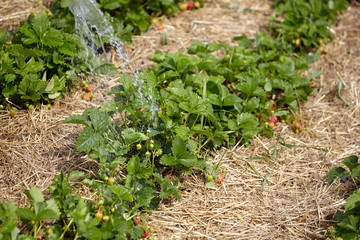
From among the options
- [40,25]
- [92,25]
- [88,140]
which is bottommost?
[88,140]

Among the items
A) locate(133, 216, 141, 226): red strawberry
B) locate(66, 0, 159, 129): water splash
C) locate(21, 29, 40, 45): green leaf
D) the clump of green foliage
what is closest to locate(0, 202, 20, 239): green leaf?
locate(133, 216, 141, 226): red strawberry

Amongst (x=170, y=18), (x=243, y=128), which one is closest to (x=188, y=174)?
(x=243, y=128)

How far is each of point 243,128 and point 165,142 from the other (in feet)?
2.02

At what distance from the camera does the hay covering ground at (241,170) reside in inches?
83.4

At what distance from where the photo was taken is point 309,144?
107 inches

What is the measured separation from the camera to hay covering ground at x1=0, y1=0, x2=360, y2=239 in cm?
212

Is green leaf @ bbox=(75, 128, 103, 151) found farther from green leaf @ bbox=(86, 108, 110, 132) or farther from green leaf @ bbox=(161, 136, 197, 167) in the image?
green leaf @ bbox=(161, 136, 197, 167)

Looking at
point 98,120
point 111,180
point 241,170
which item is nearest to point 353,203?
point 241,170

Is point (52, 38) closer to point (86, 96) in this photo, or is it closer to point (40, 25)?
point (40, 25)

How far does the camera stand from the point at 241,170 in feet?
8.08

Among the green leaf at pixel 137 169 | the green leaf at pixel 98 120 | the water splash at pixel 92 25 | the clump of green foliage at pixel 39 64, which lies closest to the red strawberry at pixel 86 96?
the clump of green foliage at pixel 39 64

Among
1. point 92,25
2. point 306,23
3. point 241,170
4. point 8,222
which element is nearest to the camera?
point 8,222

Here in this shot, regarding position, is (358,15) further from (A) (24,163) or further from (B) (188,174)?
(A) (24,163)

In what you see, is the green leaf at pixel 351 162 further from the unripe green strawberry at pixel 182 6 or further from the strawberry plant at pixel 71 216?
the unripe green strawberry at pixel 182 6
